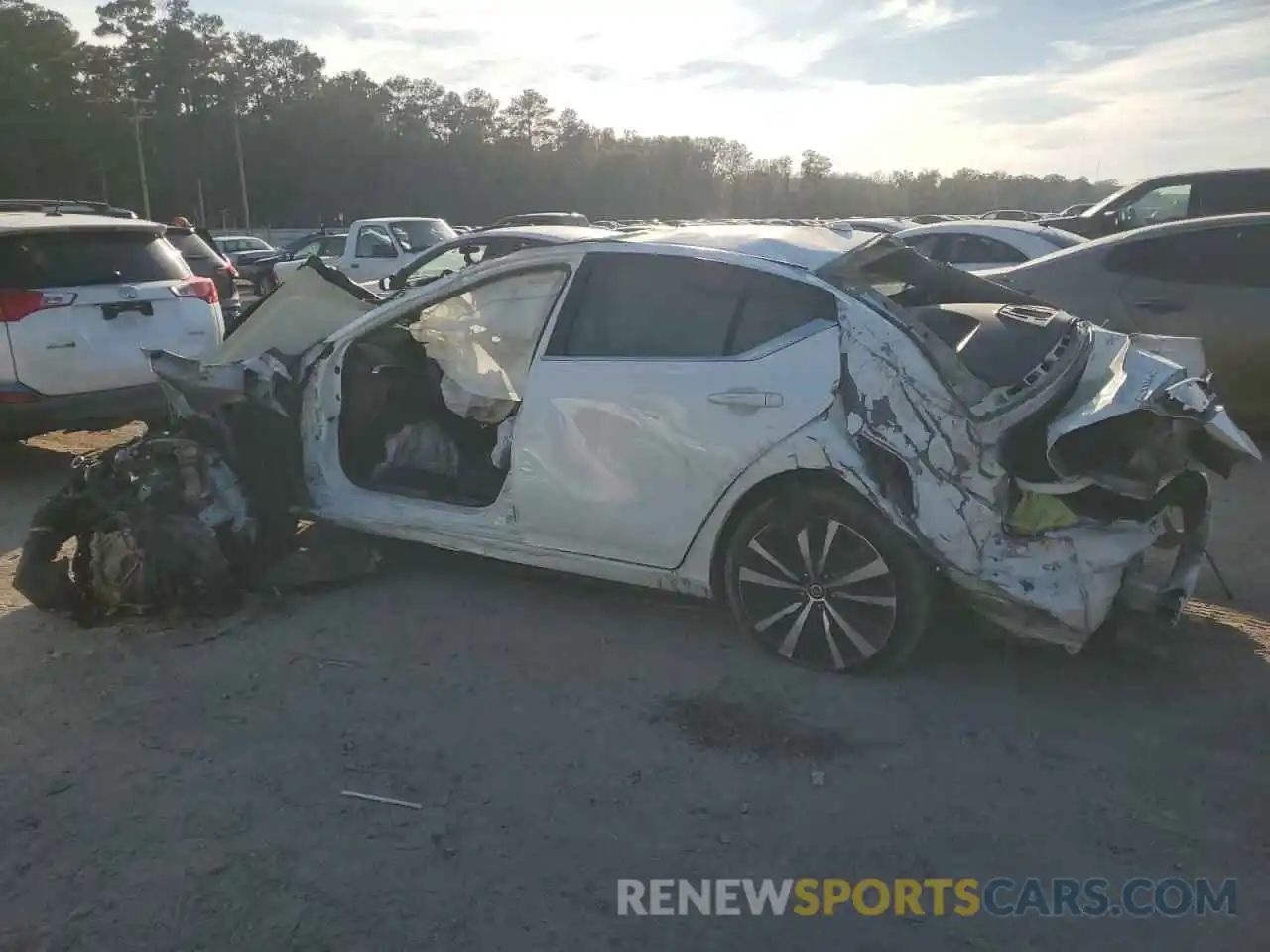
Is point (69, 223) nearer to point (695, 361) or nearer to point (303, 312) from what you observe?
point (303, 312)

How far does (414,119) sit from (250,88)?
11927 millimetres

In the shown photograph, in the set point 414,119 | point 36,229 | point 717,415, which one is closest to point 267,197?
point 414,119

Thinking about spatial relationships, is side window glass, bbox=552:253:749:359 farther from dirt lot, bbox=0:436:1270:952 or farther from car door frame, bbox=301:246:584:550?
dirt lot, bbox=0:436:1270:952

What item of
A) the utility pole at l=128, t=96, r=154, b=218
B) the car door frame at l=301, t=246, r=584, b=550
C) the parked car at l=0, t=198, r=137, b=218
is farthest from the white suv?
the utility pole at l=128, t=96, r=154, b=218

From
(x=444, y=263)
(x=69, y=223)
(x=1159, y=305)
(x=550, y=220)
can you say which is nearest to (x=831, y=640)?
(x=1159, y=305)

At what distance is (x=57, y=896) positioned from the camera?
281 centimetres

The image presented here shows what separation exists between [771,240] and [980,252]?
6986 millimetres

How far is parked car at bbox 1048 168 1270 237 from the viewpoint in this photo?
439 inches

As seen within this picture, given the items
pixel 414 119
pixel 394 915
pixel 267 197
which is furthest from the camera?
pixel 414 119

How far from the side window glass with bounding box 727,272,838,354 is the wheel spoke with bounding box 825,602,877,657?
105 cm

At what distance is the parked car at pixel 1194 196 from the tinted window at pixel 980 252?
1244mm

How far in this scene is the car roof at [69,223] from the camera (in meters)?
6.79

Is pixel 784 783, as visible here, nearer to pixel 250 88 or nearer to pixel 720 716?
pixel 720 716

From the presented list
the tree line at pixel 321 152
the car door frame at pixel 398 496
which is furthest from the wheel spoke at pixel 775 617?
the tree line at pixel 321 152
